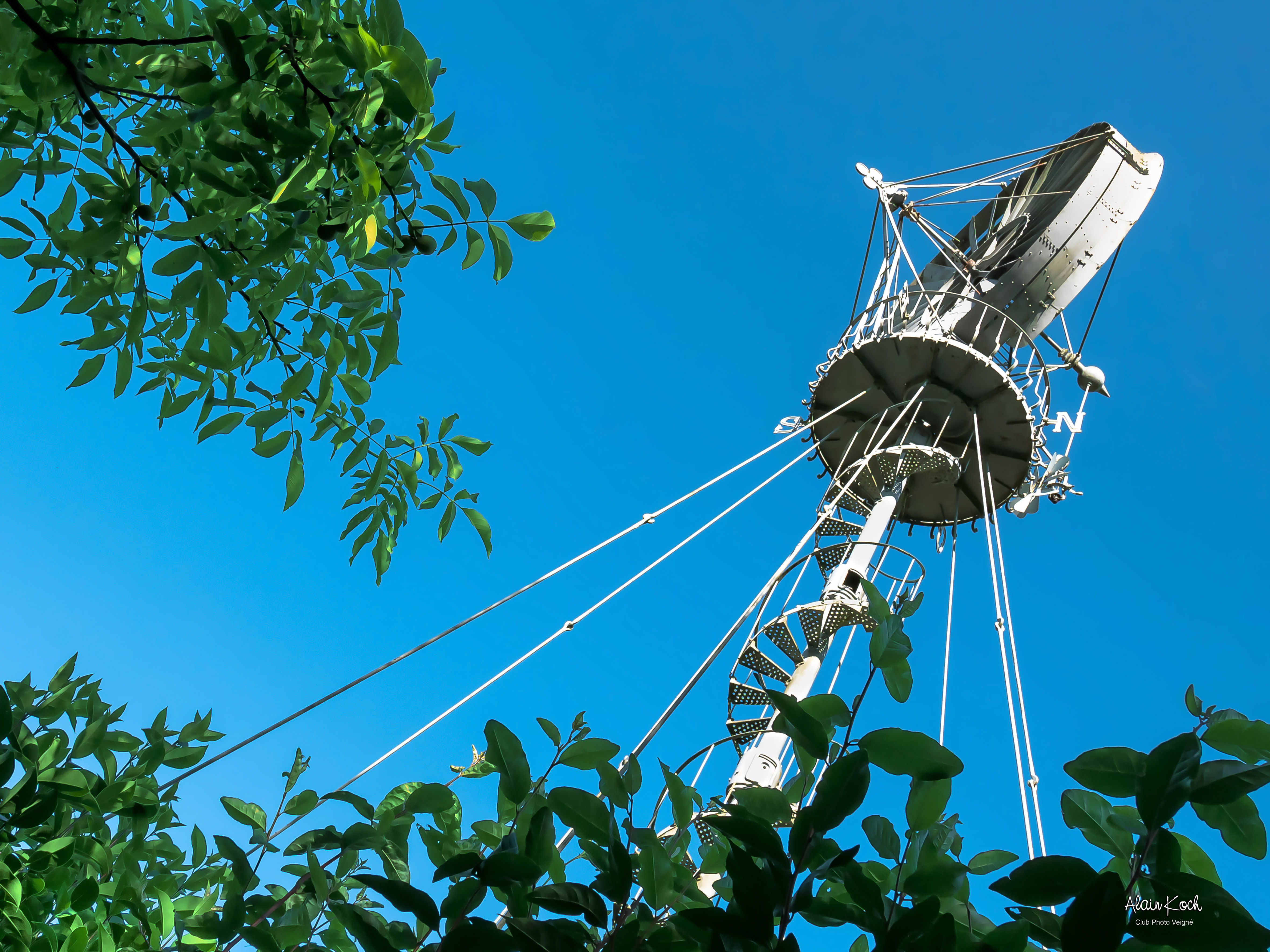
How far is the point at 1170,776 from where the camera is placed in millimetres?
1102

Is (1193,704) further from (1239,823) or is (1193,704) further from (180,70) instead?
(180,70)

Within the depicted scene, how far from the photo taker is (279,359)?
9.99 feet

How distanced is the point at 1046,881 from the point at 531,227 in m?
1.65

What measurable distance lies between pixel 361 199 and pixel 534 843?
4.29 ft

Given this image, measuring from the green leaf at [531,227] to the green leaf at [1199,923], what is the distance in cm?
169

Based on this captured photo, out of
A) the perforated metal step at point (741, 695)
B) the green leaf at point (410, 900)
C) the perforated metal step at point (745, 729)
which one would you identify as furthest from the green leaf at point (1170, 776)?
the perforated metal step at point (741, 695)

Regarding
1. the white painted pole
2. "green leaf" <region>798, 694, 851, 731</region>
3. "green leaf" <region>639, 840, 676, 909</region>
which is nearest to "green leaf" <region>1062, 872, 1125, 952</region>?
"green leaf" <region>798, 694, 851, 731</region>

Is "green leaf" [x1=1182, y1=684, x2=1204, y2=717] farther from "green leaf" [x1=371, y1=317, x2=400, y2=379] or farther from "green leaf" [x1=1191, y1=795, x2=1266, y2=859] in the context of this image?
"green leaf" [x1=371, y1=317, x2=400, y2=379]

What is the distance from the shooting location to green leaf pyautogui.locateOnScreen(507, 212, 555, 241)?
216cm

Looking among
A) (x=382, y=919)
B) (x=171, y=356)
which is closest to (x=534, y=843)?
(x=382, y=919)

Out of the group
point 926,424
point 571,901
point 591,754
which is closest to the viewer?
point 571,901

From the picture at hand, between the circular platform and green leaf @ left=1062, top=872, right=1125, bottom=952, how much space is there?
8.14 metres

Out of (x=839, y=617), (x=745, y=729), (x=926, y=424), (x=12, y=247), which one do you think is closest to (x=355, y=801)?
(x=12, y=247)

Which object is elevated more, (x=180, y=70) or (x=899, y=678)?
(x=180, y=70)
